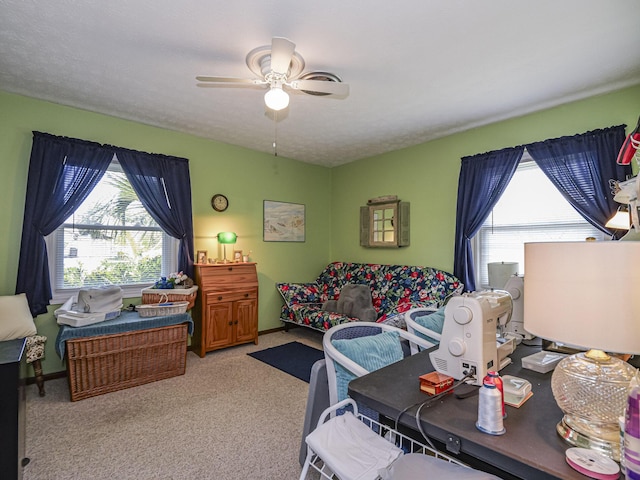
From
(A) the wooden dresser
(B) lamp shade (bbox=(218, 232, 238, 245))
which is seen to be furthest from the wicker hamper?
(B) lamp shade (bbox=(218, 232, 238, 245))

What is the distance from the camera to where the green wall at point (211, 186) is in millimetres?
2959

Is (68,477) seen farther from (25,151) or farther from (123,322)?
(25,151)

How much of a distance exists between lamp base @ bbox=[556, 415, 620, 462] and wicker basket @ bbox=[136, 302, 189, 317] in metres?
3.16

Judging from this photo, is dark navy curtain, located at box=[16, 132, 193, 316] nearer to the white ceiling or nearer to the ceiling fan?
the white ceiling

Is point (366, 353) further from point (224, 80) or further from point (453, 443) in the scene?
point (224, 80)

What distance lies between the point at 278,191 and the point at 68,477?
3.78m

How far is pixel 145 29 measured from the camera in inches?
80.4

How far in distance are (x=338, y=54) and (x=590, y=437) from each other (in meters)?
2.41

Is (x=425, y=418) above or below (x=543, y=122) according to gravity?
below

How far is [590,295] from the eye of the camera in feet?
2.67

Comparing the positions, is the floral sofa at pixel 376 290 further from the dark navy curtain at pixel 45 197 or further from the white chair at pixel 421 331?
the dark navy curtain at pixel 45 197

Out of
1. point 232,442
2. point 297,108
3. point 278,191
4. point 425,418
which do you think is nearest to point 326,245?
point 278,191

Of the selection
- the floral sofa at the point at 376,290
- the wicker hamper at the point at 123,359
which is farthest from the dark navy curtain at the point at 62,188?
the floral sofa at the point at 376,290

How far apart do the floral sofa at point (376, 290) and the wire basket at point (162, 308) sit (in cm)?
157
